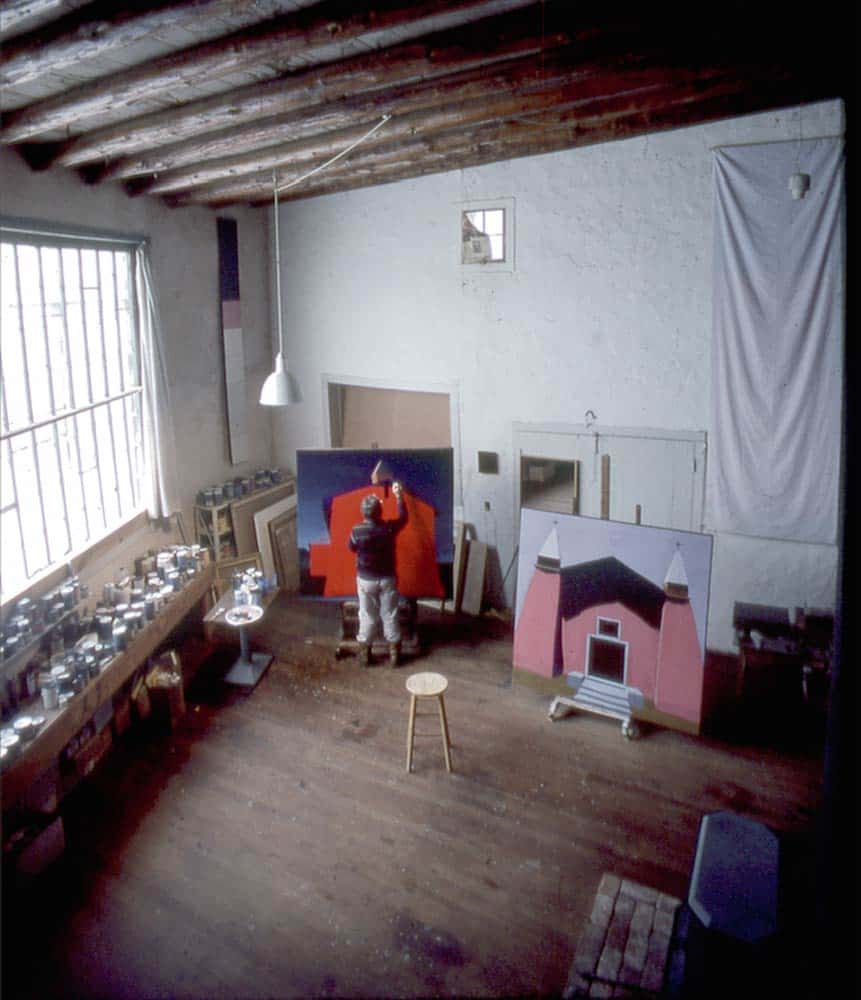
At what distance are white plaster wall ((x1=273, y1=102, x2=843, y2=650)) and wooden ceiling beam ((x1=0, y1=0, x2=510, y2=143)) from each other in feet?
10.3

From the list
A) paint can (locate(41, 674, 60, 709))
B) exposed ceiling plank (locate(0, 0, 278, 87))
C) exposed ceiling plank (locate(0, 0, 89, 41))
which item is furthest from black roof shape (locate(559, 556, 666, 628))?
exposed ceiling plank (locate(0, 0, 89, 41))

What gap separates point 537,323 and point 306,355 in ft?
9.36

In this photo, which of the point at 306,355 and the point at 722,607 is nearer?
the point at 722,607

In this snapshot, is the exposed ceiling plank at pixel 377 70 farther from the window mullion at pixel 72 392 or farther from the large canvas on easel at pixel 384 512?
the large canvas on easel at pixel 384 512

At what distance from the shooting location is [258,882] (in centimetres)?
457

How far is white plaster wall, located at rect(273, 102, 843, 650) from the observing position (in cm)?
648

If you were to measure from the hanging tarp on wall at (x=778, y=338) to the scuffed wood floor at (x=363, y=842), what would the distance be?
2065mm

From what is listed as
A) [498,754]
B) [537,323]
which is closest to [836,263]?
[537,323]

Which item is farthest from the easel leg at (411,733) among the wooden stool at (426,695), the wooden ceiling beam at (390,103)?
the wooden ceiling beam at (390,103)

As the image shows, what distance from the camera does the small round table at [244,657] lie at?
6621mm

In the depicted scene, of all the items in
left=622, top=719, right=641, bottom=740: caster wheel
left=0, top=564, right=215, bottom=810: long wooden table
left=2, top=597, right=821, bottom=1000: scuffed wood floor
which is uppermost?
left=0, top=564, right=215, bottom=810: long wooden table

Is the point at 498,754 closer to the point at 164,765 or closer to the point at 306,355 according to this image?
the point at 164,765

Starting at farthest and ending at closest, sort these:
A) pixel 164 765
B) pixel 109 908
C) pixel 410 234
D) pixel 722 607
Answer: pixel 410 234, pixel 722 607, pixel 164 765, pixel 109 908

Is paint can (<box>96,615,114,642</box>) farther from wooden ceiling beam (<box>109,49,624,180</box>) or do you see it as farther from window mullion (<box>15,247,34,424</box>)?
wooden ceiling beam (<box>109,49,624,180</box>)
